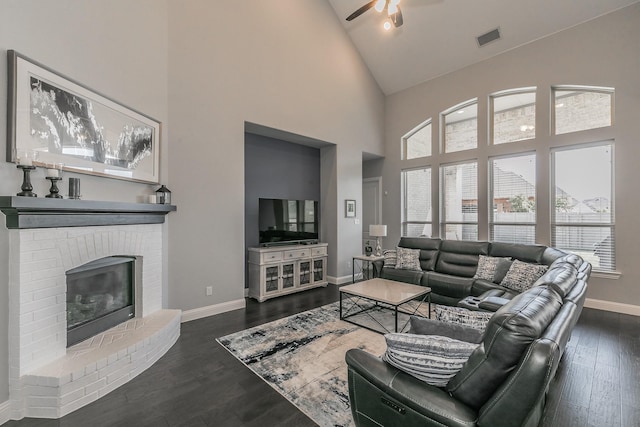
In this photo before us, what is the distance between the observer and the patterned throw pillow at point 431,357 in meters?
1.37

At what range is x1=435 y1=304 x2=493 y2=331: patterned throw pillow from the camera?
190cm

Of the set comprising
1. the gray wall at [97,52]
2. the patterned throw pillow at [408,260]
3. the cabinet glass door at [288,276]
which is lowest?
the cabinet glass door at [288,276]

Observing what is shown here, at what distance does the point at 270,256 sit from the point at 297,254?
0.59 m

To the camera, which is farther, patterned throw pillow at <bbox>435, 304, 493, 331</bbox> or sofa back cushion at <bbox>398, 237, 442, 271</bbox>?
sofa back cushion at <bbox>398, 237, 442, 271</bbox>

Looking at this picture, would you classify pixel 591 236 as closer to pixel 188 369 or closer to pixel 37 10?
pixel 188 369

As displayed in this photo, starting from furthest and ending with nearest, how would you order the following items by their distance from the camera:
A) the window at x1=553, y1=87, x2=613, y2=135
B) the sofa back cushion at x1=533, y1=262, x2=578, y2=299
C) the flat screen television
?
the flat screen television < the window at x1=553, y1=87, x2=613, y2=135 < the sofa back cushion at x1=533, y1=262, x2=578, y2=299

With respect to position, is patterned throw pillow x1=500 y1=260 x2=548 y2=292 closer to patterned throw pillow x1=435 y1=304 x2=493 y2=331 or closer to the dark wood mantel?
patterned throw pillow x1=435 y1=304 x2=493 y2=331

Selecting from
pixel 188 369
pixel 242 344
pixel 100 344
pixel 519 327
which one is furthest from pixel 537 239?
pixel 100 344

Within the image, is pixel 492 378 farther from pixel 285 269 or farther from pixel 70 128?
pixel 285 269

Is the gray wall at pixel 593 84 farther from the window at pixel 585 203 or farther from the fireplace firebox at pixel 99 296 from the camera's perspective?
the fireplace firebox at pixel 99 296

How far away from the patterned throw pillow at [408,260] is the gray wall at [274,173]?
2.20 m

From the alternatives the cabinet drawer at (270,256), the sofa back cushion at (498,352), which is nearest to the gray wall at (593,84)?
the cabinet drawer at (270,256)

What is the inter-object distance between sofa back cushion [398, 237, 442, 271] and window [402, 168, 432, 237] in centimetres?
117

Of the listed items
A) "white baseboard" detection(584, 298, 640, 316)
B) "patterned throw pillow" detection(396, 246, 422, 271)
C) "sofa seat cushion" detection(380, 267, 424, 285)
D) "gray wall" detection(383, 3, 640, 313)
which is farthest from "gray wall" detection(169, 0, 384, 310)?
"white baseboard" detection(584, 298, 640, 316)
